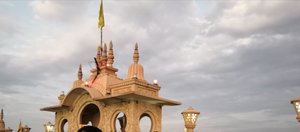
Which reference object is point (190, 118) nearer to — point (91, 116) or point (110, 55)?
point (110, 55)

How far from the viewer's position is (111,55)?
69.3 ft

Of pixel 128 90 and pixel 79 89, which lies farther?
pixel 79 89

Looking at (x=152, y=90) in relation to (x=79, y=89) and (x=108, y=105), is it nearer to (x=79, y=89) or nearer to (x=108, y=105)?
(x=108, y=105)

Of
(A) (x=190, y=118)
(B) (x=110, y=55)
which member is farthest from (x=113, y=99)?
(A) (x=190, y=118)

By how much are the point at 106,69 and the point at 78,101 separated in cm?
229

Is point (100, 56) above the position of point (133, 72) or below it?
above

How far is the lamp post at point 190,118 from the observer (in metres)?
15.7

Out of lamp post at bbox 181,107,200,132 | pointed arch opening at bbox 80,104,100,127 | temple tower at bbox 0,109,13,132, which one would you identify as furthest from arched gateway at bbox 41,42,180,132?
temple tower at bbox 0,109,13,132

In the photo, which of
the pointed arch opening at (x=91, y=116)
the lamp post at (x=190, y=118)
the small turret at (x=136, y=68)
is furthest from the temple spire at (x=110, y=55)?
the lamp post at (x=190, y=118)

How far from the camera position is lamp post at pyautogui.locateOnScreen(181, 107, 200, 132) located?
1573cm

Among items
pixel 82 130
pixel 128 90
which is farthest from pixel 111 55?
pixel 82 130

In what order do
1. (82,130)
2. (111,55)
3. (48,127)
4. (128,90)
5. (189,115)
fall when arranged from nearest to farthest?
(82,130)
(189,115)
(128,90)
(111,55)
(48,127)

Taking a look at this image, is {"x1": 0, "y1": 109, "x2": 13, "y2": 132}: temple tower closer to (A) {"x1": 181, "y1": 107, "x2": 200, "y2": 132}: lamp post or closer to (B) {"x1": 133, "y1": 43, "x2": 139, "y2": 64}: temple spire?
(B) {"x1": 133, "y1": 43, "x2": 139, "y2": 64}: temple spire

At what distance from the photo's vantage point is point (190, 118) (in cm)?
1579
